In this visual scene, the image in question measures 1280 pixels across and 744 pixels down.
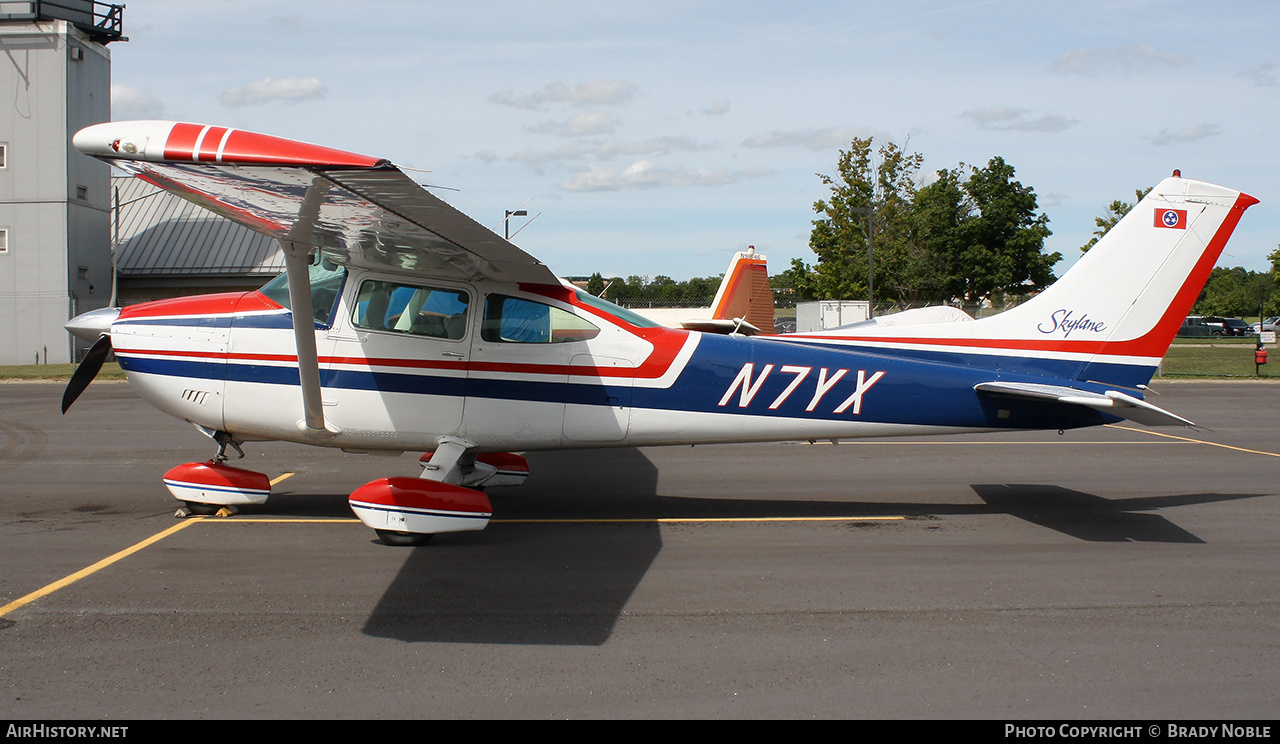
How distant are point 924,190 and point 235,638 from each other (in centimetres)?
4594

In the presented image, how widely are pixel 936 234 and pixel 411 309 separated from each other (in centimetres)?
4174

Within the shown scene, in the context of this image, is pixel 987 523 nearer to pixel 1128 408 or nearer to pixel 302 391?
pixel 1128 408

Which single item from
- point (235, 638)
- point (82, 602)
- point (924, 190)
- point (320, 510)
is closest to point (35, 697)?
point (235, 638)

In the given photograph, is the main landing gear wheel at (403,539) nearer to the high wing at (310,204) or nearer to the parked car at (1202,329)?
the high wing at (310,204)

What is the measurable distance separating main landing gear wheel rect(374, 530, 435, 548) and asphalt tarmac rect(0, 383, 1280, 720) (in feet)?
0.37

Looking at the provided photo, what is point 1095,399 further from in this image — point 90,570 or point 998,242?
point 998,242

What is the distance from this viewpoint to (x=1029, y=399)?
7.06m

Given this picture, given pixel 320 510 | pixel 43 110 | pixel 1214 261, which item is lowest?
pixel 320 510

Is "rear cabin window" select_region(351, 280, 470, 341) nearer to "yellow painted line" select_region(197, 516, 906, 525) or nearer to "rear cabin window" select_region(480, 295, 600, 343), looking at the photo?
"rear cabin window" select_region(480, 295, 600, 343)

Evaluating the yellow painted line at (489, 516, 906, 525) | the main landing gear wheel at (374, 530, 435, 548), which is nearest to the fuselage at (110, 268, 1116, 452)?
the yellow painted line at (489, 516, 906, 525)

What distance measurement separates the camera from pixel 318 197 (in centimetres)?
497

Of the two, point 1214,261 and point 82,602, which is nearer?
point 82,602

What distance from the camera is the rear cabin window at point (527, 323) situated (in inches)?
278

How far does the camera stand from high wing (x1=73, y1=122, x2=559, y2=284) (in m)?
4.22
